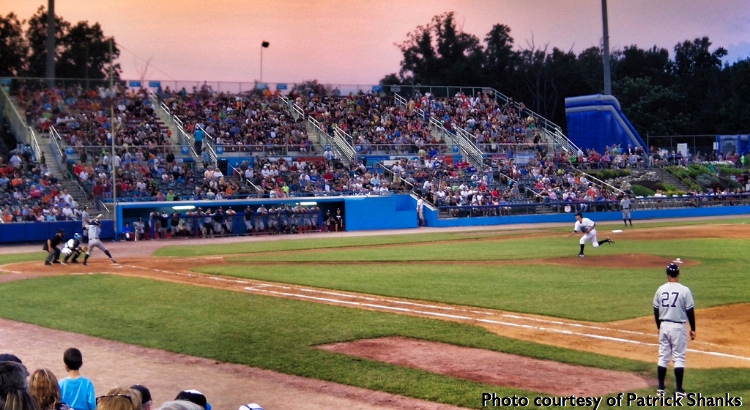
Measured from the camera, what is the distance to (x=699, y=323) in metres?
15.2

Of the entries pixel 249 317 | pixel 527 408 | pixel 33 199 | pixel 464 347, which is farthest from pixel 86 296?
pixel 33 199

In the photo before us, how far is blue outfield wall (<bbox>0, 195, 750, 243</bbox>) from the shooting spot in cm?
3722

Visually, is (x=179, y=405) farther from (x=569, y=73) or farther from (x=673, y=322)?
(x=569, y=73)

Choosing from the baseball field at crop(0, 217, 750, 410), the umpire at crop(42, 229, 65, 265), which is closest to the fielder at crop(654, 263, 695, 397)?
the baseball field at crop(0, 217, 750, 410)

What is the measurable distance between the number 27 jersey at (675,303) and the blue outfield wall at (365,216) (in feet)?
103

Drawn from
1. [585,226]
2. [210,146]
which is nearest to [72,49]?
[210,146]

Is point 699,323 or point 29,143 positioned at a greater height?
point 29,143

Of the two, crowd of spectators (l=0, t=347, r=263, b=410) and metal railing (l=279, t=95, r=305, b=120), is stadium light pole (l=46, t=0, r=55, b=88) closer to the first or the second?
metal railing (l=279, t=95, r=305, b=120)

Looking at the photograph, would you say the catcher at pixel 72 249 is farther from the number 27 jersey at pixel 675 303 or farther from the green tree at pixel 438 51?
the green tree at pixel 438 51

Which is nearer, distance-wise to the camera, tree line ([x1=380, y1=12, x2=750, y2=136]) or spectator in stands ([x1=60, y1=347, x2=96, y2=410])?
spectator in stands ([x1=60, y1=347, x2=96, y2=410])

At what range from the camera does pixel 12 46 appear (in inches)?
2731

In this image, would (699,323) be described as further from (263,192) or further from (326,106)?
(326,106)

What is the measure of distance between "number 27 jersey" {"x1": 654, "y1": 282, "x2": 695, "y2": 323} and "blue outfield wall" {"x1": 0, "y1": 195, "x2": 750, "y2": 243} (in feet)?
103

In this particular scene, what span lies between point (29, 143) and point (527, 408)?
138ft
